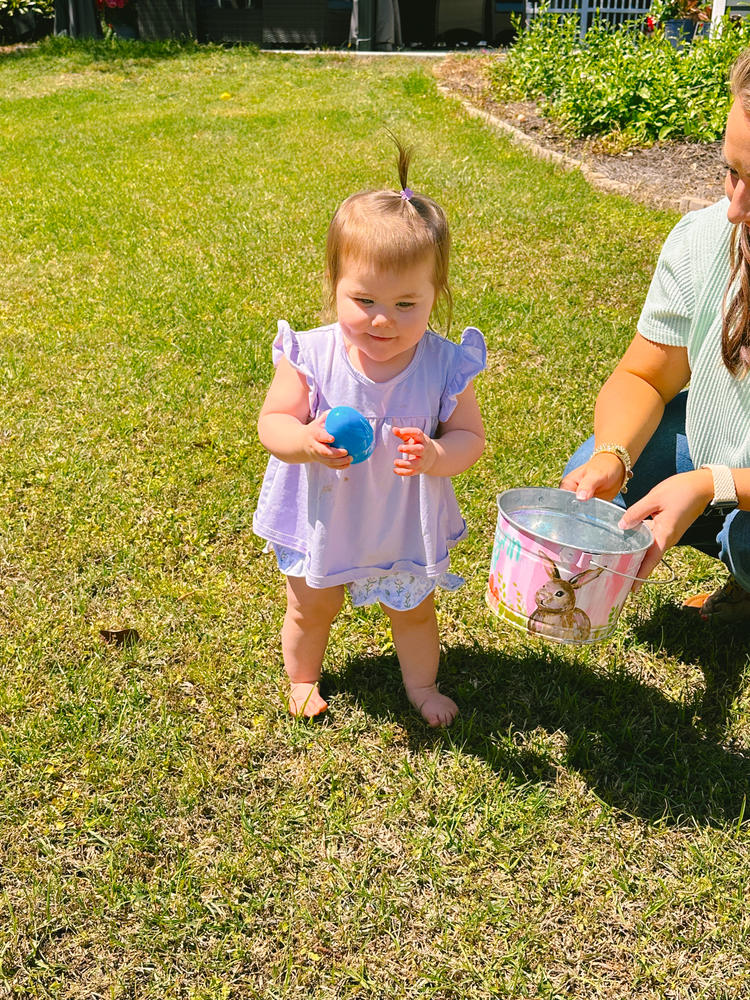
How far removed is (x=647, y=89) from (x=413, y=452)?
21.7ft

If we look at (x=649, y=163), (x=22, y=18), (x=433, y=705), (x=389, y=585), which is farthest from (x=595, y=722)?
(x=22, y=18)

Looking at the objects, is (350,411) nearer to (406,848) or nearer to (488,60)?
(406,848)

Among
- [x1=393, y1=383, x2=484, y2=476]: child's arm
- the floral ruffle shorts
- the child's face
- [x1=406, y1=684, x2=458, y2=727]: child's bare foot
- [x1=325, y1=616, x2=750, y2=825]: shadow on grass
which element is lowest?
[x1=325, y1=616, x2=750, y2=825]: shadow on grass

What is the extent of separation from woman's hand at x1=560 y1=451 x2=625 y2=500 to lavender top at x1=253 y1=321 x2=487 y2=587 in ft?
1.04

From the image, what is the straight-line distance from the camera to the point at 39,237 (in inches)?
238

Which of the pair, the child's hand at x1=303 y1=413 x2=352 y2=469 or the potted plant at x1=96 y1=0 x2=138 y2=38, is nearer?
the child's hand at x1=303 y1=413 x2=352 y2=469

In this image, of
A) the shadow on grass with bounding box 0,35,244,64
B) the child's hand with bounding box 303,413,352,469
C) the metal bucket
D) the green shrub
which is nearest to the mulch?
the green shrub

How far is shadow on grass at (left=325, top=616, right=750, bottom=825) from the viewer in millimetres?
2297

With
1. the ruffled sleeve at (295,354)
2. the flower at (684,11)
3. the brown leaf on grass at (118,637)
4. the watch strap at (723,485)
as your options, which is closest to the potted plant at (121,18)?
the flower at (684,11)

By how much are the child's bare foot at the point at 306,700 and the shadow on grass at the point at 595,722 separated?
9 cm

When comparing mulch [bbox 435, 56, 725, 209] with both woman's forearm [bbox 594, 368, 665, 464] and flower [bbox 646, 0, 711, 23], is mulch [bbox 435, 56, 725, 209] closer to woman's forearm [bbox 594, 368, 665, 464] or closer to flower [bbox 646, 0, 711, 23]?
flower [bbox 646, 0, 711, 23]

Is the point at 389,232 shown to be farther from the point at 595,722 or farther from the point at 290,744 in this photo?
the point at 595,722

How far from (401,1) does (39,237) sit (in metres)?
12.8

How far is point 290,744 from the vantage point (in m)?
2.37
